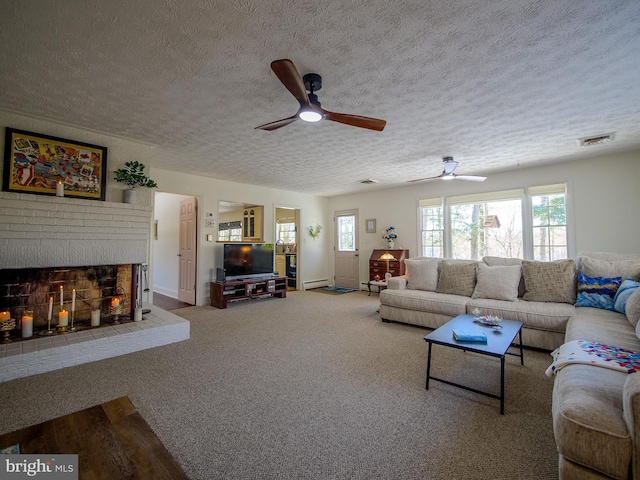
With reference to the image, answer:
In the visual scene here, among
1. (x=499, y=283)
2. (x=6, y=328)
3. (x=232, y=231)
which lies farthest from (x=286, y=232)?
(x=6, y=328)

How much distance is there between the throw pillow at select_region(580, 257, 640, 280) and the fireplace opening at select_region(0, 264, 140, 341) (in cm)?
548

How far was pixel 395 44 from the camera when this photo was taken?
1866 mm

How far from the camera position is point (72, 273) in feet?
10.5

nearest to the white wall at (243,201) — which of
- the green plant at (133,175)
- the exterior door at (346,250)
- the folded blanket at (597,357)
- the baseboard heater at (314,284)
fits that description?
the baseboard heater at (314,284)

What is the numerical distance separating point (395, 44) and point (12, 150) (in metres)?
3.75

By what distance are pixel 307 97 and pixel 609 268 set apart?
3837 millimetres

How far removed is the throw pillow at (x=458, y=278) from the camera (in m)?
3.95

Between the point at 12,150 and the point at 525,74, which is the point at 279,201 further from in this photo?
the point at 525,74

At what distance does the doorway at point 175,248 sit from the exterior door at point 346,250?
12.1 ft

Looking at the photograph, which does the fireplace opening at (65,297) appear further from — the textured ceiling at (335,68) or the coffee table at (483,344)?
the coffee table at (483,344)

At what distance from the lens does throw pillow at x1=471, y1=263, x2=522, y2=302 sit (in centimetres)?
353

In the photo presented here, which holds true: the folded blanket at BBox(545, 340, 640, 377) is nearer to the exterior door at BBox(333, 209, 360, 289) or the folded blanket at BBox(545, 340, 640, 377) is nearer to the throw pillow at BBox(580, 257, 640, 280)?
the throw pillow at BBox(580, 257, 640, 280)

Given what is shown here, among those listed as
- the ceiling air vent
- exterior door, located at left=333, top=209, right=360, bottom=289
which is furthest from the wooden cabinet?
the ceiling air vent

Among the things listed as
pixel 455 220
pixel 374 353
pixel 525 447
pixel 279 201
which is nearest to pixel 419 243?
pixel 455 220
